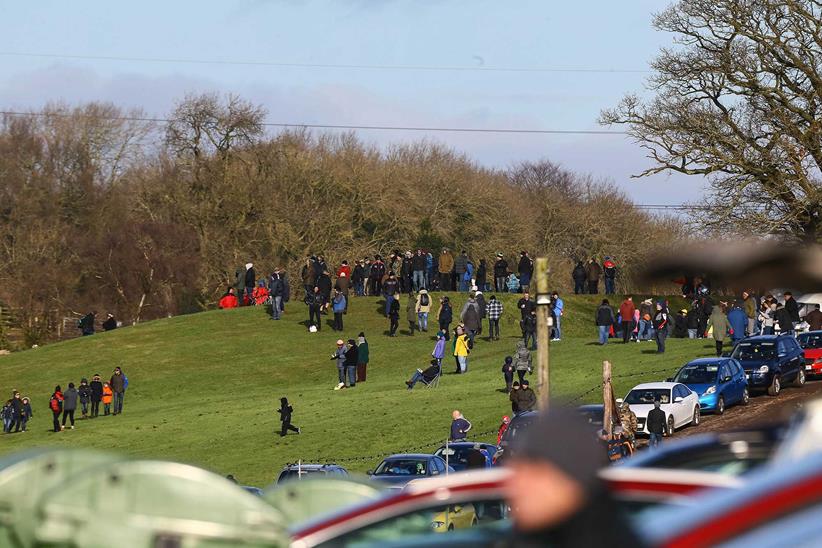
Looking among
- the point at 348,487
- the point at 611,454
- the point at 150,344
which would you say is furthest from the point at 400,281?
the point at 348,487

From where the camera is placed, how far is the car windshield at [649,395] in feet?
114

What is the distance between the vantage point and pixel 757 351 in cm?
3997

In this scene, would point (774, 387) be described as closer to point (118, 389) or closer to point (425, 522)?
point (118, 389)

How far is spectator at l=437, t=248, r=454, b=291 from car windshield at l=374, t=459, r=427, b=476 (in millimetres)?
35338

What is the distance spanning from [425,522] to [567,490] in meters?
2.89

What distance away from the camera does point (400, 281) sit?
60.7 meters

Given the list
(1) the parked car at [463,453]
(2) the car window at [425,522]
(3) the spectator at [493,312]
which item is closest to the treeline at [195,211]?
(3) the spectator at [493,312]

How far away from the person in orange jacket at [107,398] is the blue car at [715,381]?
758 inches

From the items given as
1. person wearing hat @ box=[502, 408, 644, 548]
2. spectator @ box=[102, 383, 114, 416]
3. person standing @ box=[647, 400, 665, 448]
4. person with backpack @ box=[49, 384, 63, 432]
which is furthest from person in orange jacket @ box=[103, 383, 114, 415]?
person wearing hat @ box=[502, 408, 644, 548]

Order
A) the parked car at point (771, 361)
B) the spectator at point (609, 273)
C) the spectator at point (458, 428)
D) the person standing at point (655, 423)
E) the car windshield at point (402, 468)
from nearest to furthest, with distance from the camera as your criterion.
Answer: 1. the car windshield at point (402, 468)
2. the person standing at point (655, 423)
3. the spectator at point (458, 428)
4. the parked car at point (771, 361)
5. the spectator at point (609, 273)

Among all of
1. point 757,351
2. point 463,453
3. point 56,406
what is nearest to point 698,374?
point 757,351

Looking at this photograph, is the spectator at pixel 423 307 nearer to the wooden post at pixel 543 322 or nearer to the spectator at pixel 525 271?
the spectator at pixel 525 271

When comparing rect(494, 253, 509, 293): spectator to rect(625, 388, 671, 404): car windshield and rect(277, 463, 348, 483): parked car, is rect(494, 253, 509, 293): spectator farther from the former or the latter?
rect(277, 463, 348, 483): parked car

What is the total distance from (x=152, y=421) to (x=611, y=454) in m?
21.0
